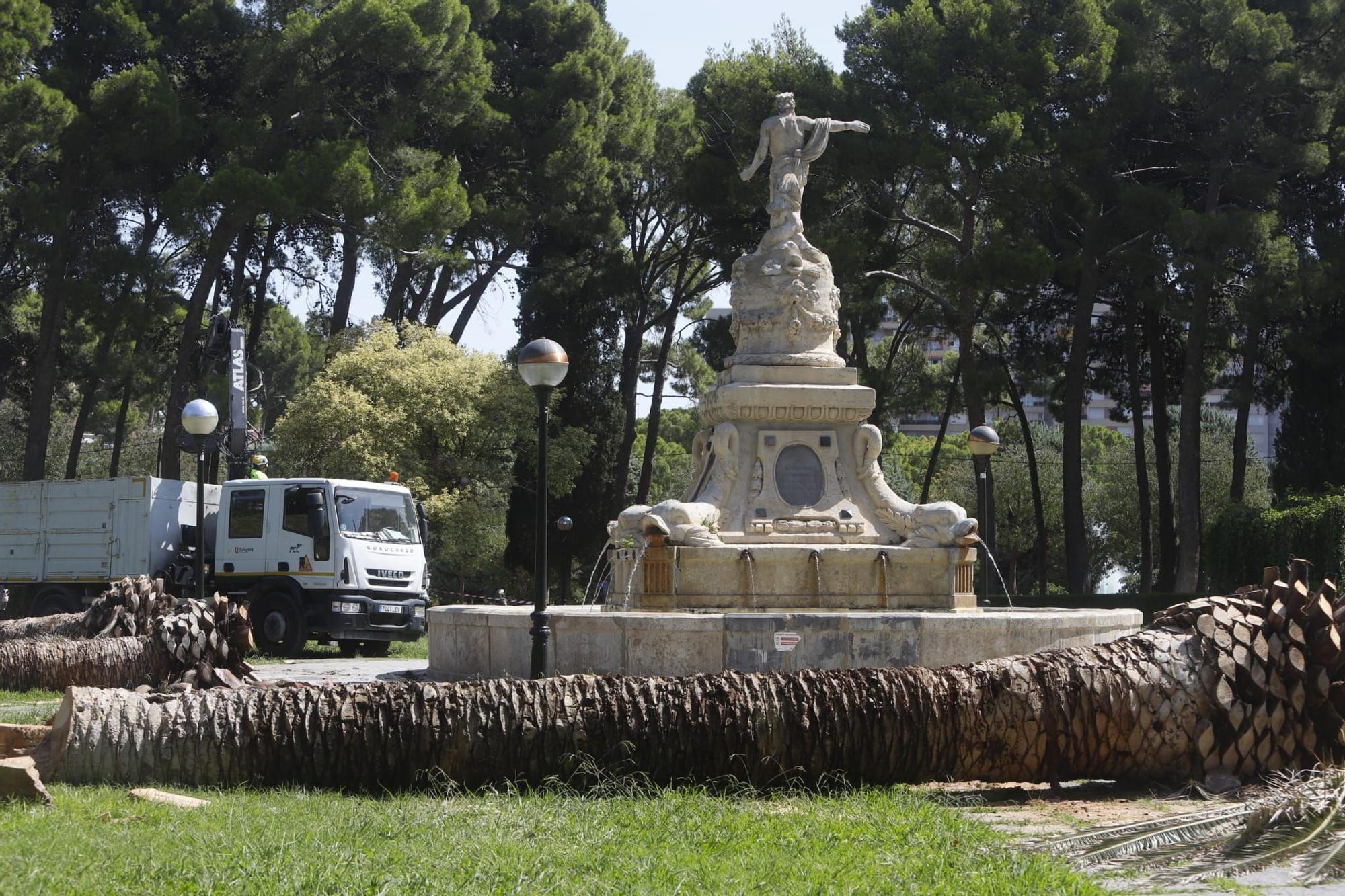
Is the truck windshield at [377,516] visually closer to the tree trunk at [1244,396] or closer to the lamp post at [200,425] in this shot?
the lamp post at [200,425]

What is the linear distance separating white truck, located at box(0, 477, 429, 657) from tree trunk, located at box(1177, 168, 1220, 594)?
1514 cm

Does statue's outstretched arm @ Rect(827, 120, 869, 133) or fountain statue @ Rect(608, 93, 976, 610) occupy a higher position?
statue's outstretched arm @ Rect(827, 120, 869, 133)

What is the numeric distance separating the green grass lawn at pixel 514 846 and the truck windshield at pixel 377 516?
515 inches

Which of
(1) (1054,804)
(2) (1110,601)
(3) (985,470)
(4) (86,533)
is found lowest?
(1) (1054,804)

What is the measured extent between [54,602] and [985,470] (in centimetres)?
1335

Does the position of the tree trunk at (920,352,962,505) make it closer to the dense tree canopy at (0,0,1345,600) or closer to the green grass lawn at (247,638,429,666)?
the dense tree canopy at (0,0,1345,600)

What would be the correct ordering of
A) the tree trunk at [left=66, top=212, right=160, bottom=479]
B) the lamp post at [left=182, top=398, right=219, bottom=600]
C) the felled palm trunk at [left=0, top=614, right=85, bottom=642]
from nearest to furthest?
1. the felled palm trunk at [left=0, top=614, right=85, bottom=642]
2. the lamp post at [left=182, top=398, right=219, bottom=600]
3. the tree trunk at [left=66, top=212, right=160, bottom=479]

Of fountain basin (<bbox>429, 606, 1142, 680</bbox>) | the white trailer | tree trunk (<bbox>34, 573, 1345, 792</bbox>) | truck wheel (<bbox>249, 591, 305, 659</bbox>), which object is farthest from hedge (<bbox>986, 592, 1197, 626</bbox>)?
tree trunk (<bbox>34, 573, 1345, 792</bbox>)

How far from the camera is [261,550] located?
18.9 metres

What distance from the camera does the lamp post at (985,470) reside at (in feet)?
56.1

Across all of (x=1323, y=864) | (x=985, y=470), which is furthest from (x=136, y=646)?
(x=985, y=470)

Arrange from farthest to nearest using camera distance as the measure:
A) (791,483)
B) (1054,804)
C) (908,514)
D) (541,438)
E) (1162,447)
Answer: (1162,447), (791,483), (908,514), (541,438), (1054,804)

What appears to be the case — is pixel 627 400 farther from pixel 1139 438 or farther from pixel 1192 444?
pixel 1192 444

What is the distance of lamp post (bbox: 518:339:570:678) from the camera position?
9234mm
